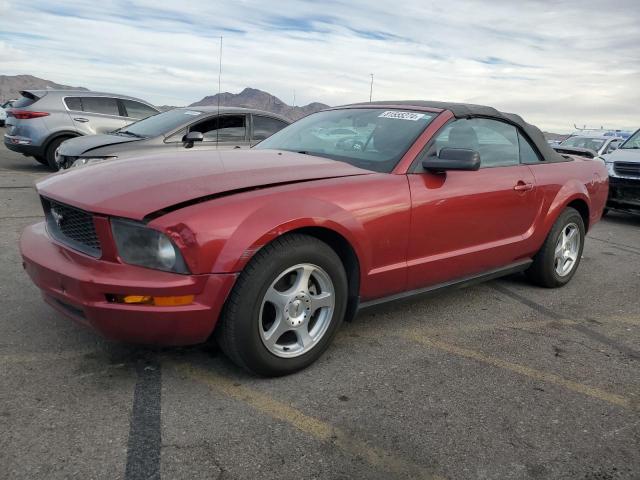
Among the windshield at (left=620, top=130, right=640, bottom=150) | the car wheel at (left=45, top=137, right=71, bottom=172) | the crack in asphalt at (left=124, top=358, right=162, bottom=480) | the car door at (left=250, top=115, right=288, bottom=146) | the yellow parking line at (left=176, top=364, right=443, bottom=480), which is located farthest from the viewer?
the car wheel at (left=45, top=137, right=71, bottom=172)

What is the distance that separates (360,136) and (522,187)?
1.28 meters

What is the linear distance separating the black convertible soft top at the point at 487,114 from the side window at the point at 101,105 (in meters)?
7.66

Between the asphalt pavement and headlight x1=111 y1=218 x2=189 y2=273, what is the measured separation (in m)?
0.65

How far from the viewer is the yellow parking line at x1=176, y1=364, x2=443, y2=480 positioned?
7.43ft

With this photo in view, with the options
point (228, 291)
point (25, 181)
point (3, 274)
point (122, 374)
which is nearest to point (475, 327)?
point (228, 291)

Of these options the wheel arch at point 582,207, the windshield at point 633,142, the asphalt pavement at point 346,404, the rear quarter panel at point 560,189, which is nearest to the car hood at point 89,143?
the asphalt pavement at point 346,404

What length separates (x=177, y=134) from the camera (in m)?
7.42

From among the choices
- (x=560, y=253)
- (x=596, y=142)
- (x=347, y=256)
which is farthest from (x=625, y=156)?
(x=347, y=256)

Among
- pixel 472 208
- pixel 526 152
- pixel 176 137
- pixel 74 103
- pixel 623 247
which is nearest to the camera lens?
pixel 472 208

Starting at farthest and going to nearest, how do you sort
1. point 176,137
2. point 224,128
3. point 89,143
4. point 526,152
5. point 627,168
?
point 627,168 < point 224,128 < point 176,137 < point 89,143 < point 526,152

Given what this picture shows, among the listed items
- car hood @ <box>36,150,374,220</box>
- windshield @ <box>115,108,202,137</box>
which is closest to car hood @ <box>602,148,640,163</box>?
windshield @ <box>115,108,202,137</box>

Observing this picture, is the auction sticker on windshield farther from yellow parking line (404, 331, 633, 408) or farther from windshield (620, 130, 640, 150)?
windshield (620, 130, 640, 150)

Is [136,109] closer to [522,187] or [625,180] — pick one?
[625,180]

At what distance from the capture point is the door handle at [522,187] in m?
4.10
